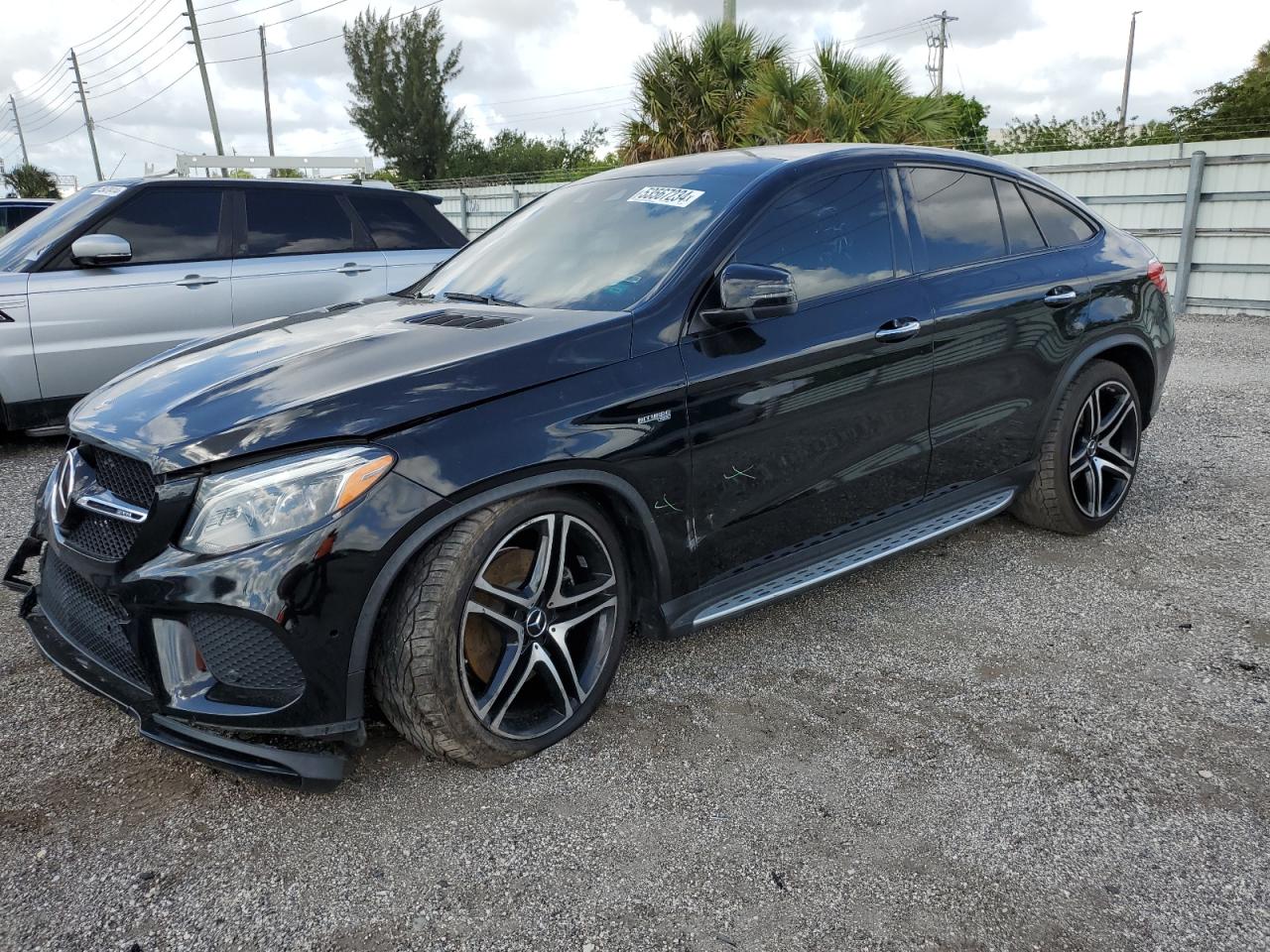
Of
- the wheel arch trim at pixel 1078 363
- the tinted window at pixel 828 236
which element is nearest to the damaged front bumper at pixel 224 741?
the tinted window at pixel 828 236

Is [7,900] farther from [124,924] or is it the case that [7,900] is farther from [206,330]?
[206,330]

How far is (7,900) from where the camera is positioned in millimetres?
2207

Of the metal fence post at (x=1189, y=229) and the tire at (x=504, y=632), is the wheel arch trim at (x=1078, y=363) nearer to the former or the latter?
the tire at (x=504, y=632)

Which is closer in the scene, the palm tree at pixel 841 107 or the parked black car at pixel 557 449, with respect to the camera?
the parked black car at pixel 557 449

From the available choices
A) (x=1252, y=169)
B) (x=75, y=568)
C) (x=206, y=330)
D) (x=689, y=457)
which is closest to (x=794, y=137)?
(x=1252, y=169)

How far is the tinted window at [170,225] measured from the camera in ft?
20.5

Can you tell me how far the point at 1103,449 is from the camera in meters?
4.42

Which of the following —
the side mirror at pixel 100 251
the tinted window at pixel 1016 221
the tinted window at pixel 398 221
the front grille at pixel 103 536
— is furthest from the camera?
the tinted window at pixel 398 221

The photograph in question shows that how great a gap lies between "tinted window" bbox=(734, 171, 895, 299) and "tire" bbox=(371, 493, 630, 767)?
1.13 metres

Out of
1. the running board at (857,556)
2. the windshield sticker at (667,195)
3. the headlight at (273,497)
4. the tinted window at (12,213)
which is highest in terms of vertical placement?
the tinted window at (12,213)

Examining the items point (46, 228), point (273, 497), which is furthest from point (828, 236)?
point (46, 228)

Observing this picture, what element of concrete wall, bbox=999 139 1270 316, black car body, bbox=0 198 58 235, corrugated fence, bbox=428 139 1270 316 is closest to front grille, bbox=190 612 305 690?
black car body, bbox=0 198 58 235

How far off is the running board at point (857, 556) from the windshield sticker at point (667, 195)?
4.39ft

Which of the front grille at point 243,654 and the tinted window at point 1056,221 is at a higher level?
the tinted window at point 1056,221
